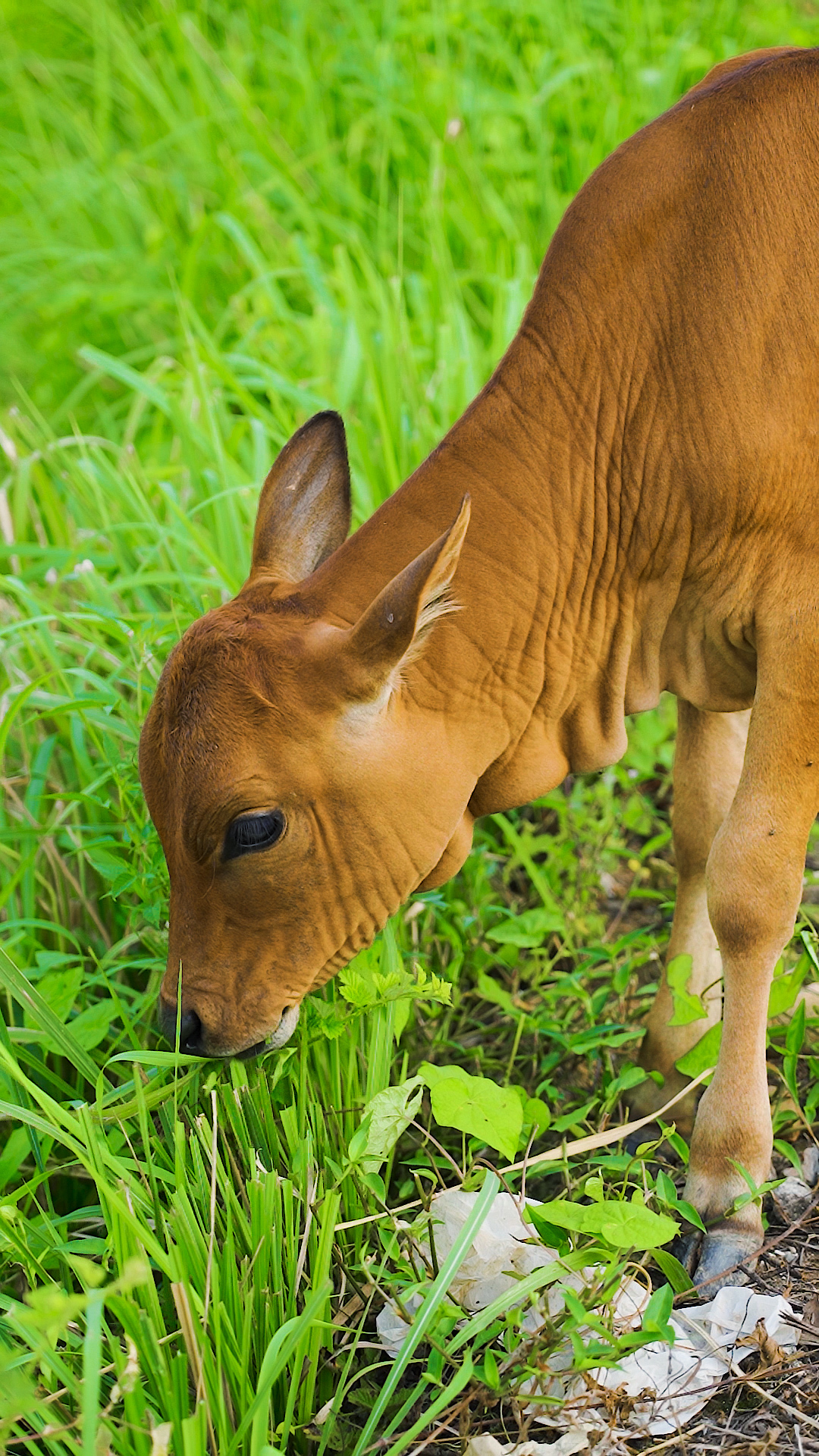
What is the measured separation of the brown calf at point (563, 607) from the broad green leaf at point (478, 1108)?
1.21 feet

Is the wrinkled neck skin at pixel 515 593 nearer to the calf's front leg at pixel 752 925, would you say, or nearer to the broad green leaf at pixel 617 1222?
the calf's front leg at pixel 752 925

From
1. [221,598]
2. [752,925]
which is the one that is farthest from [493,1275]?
[221,598]

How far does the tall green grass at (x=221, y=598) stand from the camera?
2410 mm

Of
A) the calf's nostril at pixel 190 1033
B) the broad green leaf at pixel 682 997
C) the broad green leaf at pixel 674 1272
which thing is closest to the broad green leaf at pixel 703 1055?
the broad green leaf at pixel 682 997

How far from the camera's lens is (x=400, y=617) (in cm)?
244

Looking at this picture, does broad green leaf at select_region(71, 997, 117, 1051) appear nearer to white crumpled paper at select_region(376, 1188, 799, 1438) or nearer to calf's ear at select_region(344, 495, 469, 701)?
white crumpled paper at select_region(376, 1188, 799, 1438)

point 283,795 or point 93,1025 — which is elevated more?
point 283,795

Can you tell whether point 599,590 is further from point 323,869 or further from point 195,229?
point 195,229

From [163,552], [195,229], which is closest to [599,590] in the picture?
[163,552]

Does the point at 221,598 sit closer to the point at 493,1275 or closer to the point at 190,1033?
the point at 190,1033

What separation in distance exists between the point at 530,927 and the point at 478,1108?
3.23ft

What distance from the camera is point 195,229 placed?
20.0ft

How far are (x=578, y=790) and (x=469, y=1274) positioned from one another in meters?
1.76

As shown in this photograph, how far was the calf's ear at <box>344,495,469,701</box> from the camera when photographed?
240 cm
